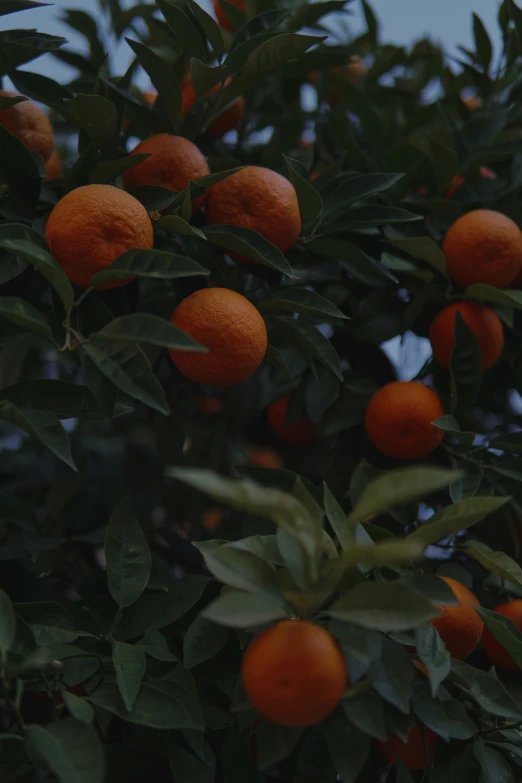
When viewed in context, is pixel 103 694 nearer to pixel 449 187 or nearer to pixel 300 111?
pixel 449 187

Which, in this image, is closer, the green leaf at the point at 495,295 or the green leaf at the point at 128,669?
the green leaf at the point at 128,669

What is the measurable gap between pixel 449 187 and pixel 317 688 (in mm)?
921

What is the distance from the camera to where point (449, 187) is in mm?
1284

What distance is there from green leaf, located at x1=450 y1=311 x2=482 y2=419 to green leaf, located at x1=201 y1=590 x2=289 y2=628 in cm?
52

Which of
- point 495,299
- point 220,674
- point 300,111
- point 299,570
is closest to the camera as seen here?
point 299,570

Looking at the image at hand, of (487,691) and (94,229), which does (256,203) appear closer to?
(94,229)

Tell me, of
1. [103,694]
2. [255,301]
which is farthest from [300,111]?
[103,694]

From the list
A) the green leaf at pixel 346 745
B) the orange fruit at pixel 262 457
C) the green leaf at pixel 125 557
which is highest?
the green leaf at pixel 125 557

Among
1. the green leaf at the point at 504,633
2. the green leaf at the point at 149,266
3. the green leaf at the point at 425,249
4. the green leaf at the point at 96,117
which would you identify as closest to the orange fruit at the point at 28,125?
the green leaf at the point at 96,117

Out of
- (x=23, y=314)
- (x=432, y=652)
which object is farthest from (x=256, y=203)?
(x=432, y=652)

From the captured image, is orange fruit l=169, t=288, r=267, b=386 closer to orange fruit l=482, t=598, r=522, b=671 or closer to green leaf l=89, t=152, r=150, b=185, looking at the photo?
green leaf l=89, t=152, r=150, b=185

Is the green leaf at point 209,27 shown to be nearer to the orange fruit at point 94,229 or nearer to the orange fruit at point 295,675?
the orange fruit at point 94,229

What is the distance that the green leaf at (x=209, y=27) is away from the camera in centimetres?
106

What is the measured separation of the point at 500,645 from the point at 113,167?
2.61 feet
